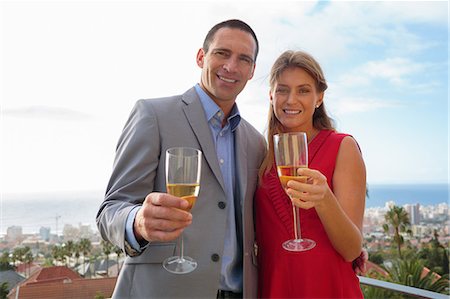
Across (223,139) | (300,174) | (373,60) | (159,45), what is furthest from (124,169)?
(373,60)

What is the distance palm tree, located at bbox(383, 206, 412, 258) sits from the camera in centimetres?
1763

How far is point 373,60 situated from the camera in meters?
17.9

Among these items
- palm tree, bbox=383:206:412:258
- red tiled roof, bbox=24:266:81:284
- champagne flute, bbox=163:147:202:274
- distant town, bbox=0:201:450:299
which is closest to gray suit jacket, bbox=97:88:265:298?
champagne flute, bbox=163:147:202:274

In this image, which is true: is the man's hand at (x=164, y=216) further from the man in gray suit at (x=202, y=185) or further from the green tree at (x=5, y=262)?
the green tree at (x=5, y=262)

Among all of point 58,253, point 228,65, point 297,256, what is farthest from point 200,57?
point 58,253

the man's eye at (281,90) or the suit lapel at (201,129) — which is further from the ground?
the man's eye at (281,90)

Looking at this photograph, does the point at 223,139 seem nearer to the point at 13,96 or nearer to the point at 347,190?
the point at 347,190

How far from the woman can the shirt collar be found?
0.27 m

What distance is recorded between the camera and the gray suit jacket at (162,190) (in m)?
1.83

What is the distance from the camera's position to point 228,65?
7.32ft

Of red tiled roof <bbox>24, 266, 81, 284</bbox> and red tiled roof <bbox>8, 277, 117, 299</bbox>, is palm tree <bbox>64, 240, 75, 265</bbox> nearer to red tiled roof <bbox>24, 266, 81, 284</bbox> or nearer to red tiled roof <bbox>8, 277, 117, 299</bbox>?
red tiled roof <bbox>24, 266, 81, 284</bbox>

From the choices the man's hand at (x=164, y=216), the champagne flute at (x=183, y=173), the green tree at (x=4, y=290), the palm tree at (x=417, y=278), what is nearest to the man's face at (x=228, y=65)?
the champagne flute at (x=183, y=173)

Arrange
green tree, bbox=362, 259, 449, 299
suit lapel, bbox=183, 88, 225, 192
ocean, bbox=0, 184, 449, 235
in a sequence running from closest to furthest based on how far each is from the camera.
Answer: suit lapel, bbox=183, 88, 225, 192 < ocean, bbox=0, 184, 449, 235 < green tree, bbox=362, 259, 449, 299

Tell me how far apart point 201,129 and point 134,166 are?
41 cm
